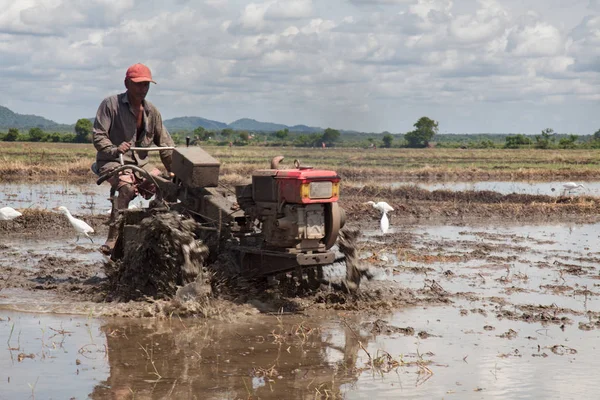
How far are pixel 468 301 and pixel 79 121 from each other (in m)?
69.5

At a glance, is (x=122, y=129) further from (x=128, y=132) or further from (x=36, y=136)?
(x=36, y=136)

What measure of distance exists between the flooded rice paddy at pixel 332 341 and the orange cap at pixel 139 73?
2289 millimetres

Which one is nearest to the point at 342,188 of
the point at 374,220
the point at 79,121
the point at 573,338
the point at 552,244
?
the point at 374,220

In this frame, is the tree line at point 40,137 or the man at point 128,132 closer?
the man at point 128,132

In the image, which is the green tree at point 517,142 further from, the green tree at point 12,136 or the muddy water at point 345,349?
the muddy water at point 345,349

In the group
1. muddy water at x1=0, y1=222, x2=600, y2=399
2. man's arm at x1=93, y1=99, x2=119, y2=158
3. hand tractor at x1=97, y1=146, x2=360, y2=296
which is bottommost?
muddy water at x1=0, y1=222, x2=600, y2=399

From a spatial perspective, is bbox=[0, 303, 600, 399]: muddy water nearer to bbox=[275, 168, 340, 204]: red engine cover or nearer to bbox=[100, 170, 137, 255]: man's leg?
bbox=[275, 168, 340, 204]: red engine cover

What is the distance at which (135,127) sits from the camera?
A: 8.65m

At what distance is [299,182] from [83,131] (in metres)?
64.7

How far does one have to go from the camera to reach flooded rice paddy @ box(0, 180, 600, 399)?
5.41m

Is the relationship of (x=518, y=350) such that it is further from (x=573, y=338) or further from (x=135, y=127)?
(x=135, y=127)

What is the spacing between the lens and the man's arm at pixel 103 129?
8367 millimetres

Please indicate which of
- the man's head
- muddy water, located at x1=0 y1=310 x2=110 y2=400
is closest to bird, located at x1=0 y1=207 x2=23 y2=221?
the man's head

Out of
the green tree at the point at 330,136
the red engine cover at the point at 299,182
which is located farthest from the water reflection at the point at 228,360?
the green tree at the point at 330,136
